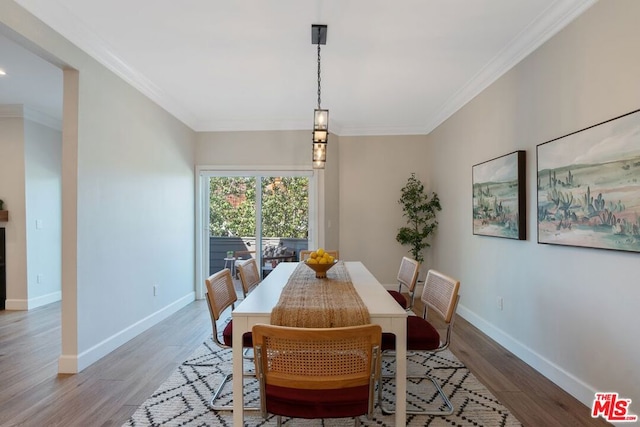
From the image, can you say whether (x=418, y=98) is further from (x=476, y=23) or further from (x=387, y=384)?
(x=387, y=384)

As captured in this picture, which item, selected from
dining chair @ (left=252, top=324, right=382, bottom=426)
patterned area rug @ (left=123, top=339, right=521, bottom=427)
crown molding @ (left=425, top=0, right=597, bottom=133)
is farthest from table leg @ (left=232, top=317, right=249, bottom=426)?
crown molding @ (left=425, top=0, right=597, bottom=133)

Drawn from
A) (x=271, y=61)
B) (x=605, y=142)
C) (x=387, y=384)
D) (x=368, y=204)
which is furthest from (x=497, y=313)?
(x=271, y=61)

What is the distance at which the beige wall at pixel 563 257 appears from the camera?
1.89 metres

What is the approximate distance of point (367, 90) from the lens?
378cm

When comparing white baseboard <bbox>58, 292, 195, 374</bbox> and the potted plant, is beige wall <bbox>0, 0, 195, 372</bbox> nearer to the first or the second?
white baseboard <bbox>58, 292, 195, 374</bbox>

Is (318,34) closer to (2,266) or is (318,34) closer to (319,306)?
(319,306)

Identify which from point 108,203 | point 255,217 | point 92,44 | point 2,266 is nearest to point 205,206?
point 255,217

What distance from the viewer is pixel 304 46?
2.79 m

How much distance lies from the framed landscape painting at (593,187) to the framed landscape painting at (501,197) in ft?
0.70

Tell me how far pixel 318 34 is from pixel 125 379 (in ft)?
9.47

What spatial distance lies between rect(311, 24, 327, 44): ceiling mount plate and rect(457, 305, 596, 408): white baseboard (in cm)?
288

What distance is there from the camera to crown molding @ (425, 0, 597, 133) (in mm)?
2238

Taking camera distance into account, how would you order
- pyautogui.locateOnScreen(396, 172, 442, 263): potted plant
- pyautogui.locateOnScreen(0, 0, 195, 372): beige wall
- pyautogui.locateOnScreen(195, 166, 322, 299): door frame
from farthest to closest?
pyautogui.locateOnScreen(195, 166, 322, 299): door frame
pyautogui.locateOnScreen(396, 172, 442, 263): potted plant
pyautogui.locateOnScreen(0, 0, 195, 372): beige wall

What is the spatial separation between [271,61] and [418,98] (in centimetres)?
185
